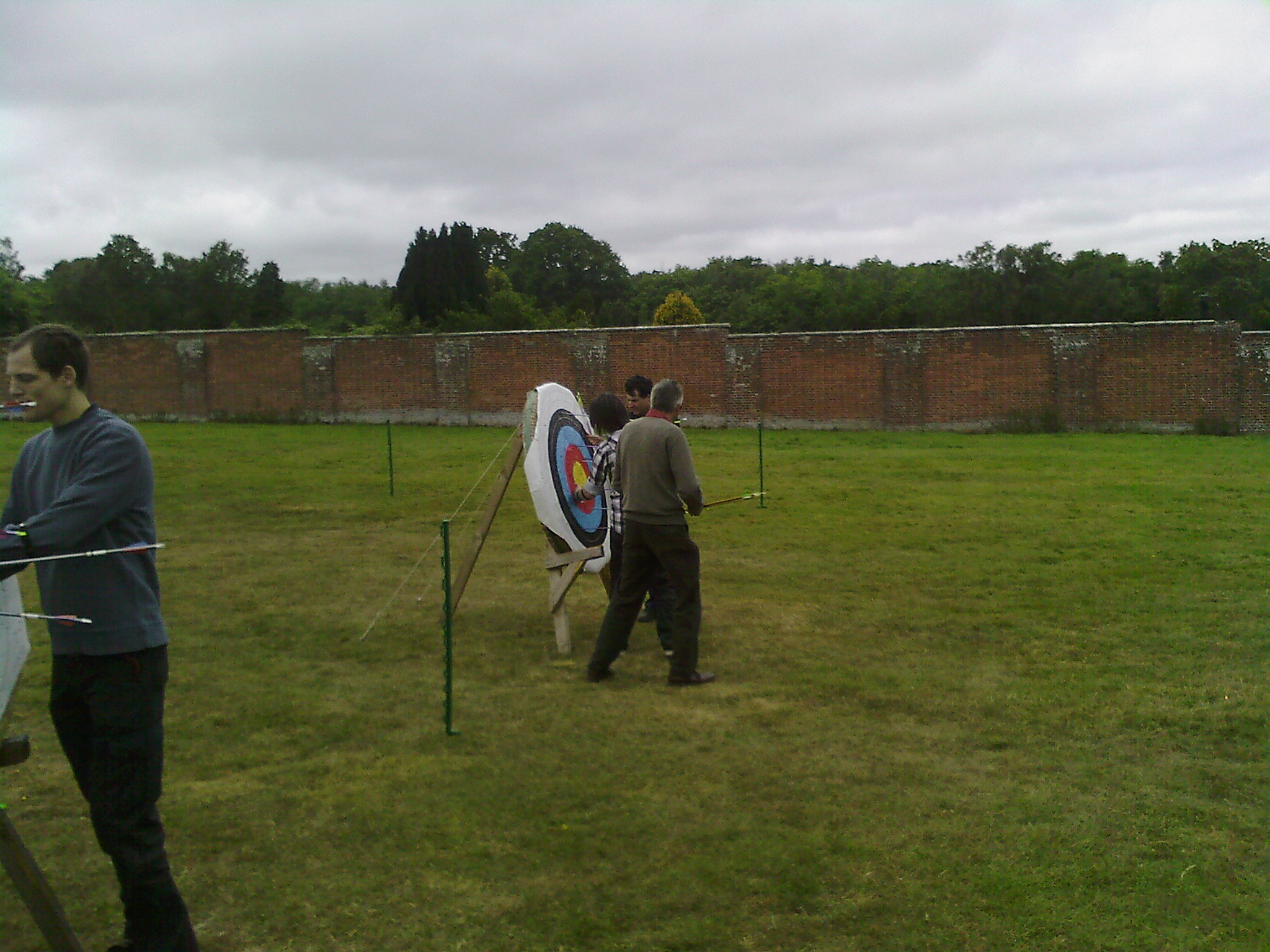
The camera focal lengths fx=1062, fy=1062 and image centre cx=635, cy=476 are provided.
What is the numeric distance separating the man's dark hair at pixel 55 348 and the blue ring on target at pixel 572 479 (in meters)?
4.01

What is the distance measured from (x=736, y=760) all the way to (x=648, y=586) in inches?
62.8

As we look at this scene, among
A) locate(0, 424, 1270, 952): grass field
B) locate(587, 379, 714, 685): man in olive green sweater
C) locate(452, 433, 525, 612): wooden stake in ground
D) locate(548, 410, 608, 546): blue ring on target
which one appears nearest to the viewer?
locate(0, 424, 1270, 952): grass field

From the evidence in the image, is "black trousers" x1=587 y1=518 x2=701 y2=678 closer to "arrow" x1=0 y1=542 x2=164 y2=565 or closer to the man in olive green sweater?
the man in olive green sweater

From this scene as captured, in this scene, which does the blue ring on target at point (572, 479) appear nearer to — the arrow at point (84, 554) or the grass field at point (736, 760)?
the grass field at point (736, 760)

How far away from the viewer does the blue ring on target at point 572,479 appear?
7180 millimetres

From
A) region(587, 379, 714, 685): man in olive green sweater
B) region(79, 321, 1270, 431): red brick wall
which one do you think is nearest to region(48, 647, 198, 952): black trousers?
region(587, 379, 714, 685): man in olive green sweater

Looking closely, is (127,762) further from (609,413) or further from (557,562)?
(609,413)

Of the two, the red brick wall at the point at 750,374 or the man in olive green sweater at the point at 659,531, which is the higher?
the red brick wall at the point at 750,374

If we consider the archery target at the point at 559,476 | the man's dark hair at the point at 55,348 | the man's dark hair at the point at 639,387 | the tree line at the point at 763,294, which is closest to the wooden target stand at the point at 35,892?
the man's dark hair at the point at 55,348

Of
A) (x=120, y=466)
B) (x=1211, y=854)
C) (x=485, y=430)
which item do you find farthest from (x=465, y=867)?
(x=485, y=430)

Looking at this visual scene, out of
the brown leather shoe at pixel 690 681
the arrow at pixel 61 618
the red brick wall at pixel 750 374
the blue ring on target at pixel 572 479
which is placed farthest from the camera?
the red brick wall at pixel 750 374

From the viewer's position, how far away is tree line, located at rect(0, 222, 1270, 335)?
48.2 metres

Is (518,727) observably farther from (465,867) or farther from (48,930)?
(48,930)

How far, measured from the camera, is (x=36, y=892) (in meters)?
3.18
